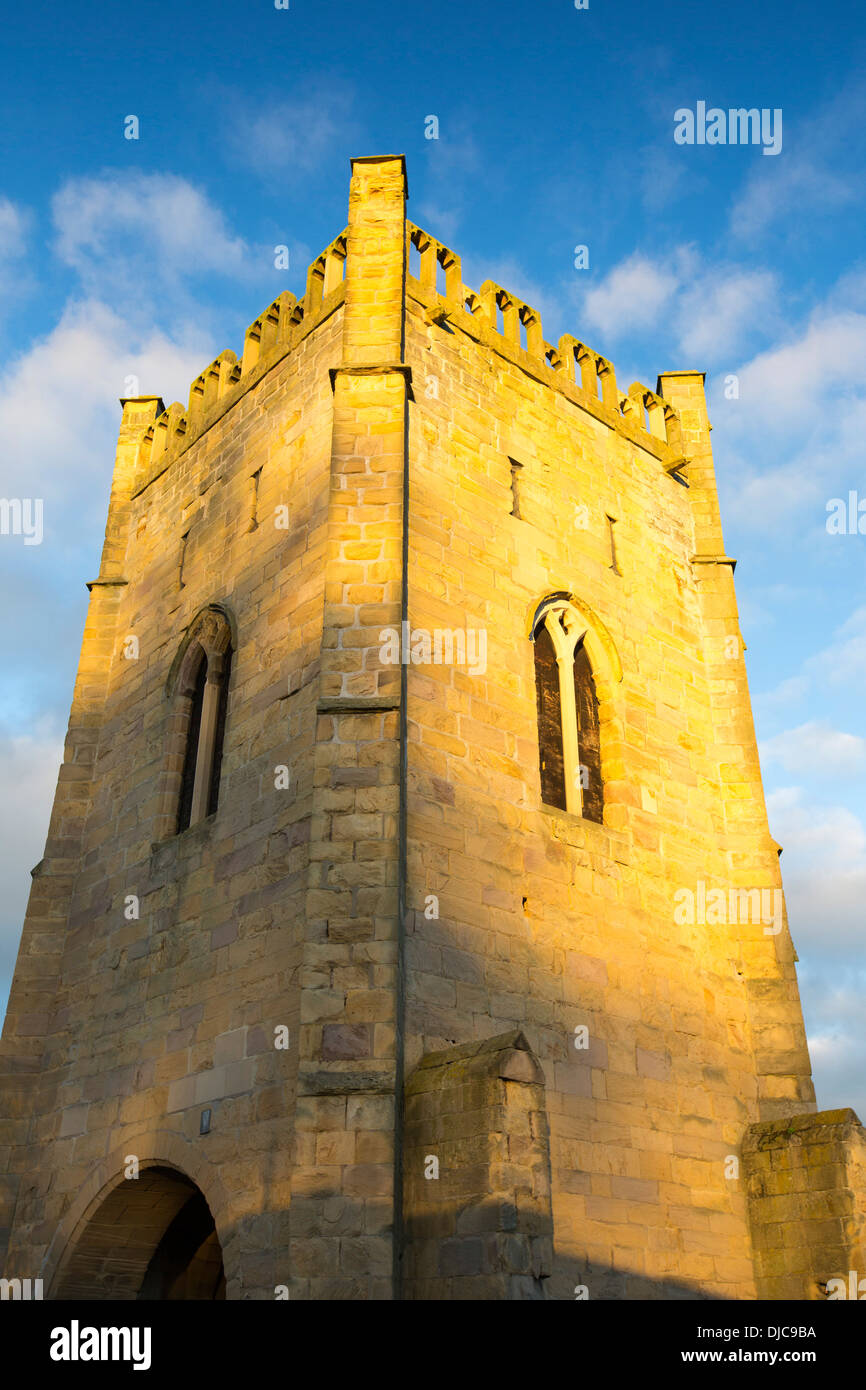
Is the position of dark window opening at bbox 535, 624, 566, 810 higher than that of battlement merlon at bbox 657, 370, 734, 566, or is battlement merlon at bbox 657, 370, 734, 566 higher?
battlement merlon at bbox 657, 370, 734, 566

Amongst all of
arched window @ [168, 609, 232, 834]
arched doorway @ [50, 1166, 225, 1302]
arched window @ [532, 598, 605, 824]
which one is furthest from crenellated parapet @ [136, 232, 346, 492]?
arched doorway @ [50, 1166, 225, 1302]

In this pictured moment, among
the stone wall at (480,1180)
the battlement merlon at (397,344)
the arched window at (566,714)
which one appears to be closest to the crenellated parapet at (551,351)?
the battlement merlon at (397,344)

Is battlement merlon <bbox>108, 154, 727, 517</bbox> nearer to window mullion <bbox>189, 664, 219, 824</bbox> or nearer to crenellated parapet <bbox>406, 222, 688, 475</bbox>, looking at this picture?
crenellated parapet <bbox>406, 222, 688, 475</bbox>

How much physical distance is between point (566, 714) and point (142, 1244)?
21.9 ft

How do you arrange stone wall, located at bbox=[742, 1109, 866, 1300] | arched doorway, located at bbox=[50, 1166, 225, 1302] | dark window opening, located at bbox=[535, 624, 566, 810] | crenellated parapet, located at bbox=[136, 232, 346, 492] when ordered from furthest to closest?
crenellated parapet, located at bbox=[136, 232, 346, 492] → dark window opening, located at bbox=[535, 624, 566, 810] → arched doorway, located at bbox=[50, 1166, 225, 1302] → stone wall, located at bbox=[742, 1109, 866, 1300]

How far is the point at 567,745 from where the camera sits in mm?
11781

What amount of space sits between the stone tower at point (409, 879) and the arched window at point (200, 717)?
4 cm

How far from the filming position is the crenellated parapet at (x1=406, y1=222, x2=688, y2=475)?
1312cm

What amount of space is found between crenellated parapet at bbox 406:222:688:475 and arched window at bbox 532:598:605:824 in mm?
3526

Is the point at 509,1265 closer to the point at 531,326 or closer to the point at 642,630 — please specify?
the point at 642,630

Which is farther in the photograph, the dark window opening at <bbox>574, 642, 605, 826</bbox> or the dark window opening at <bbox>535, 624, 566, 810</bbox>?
the dark window opening at <bbox>574, 642, 605, 826</bbox>

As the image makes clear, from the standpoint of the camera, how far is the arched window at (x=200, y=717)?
464 inches
